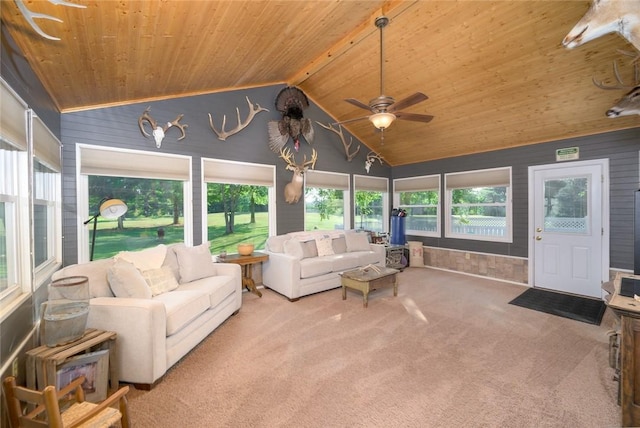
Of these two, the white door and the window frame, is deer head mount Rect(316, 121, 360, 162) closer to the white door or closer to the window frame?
the window frame

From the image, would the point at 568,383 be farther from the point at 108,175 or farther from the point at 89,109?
the point at 89,109

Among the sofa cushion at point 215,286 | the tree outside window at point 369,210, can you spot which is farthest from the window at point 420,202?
the sofa cushion at point 215,286

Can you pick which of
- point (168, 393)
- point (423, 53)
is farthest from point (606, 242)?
point (168, 393)

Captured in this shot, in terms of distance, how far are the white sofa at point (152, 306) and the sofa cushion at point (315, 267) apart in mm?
1221

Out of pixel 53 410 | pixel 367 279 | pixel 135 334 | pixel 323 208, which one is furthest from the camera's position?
pixel 323 208

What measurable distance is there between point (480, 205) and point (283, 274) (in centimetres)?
425

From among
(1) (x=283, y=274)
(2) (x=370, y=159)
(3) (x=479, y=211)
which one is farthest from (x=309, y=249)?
(3) (x=479, y=211)

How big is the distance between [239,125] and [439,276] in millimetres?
4694

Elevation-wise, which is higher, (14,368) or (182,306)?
(182,306)

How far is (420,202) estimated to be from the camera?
6703mm

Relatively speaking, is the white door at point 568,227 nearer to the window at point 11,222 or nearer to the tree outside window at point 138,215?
the tree outside window at point 138,215

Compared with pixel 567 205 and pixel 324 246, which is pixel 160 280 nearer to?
pixel 324 246

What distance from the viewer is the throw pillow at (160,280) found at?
110 inches

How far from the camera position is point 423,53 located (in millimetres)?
3811
